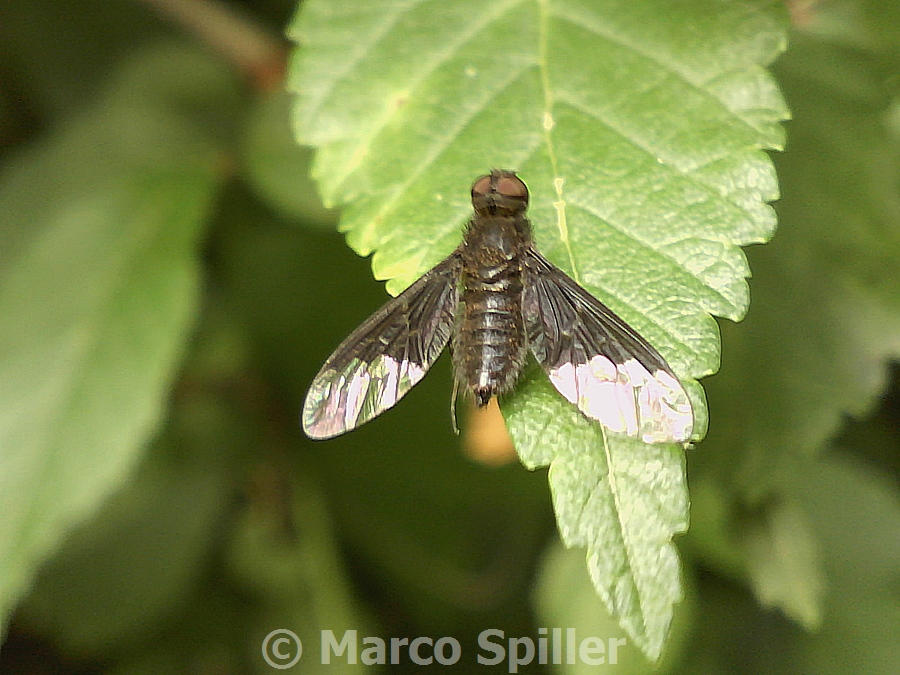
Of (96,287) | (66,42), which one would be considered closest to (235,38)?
(96,287)

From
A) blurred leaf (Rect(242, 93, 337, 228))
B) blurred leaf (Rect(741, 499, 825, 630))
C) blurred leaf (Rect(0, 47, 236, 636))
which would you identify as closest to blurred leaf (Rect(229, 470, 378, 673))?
blurred leaf (Rect(0, 47, 236, 636))

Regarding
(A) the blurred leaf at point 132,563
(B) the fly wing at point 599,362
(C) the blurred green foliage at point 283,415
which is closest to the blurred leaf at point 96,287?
(C) the blurred green foliage at point 283,415

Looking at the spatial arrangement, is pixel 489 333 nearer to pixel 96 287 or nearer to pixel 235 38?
pixel 96 287

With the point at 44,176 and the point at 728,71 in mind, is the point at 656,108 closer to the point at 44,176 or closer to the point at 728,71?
the point at 728,71

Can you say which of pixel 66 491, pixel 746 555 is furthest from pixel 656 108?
pixel 66 491

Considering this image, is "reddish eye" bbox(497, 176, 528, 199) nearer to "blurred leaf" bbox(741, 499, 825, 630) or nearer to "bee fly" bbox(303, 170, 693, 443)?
"bee fly" bbox(303, 170, 693, 443)
